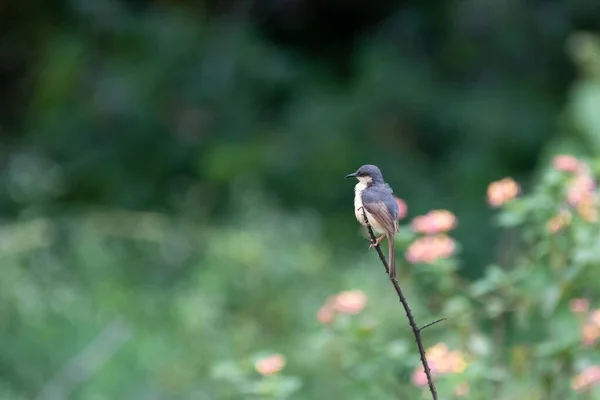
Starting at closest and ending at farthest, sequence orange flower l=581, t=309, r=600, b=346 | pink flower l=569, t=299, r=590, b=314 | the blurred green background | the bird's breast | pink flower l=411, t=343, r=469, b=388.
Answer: the bird's breast < pink flower l=411, t=343, r=469, b=388 < orange flower l=581, t=309, r=600, b=346 < pink flower l=569, t=299, r=590, b=314 < the blurred green background

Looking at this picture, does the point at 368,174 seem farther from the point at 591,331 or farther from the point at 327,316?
the point at 591,331

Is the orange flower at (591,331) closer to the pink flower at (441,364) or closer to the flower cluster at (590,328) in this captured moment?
the flower cluster at (590,328)

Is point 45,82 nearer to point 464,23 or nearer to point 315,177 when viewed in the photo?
point 315,177

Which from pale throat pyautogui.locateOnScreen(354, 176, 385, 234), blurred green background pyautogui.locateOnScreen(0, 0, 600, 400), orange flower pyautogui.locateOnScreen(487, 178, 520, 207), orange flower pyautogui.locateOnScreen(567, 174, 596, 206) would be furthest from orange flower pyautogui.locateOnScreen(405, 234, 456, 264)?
blurred green background pyautogui.locateOnScreen(0, 0, 600, 400)

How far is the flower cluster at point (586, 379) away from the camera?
163 cm

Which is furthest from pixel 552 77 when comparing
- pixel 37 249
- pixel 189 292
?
pixel 37 249

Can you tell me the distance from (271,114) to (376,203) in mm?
3667

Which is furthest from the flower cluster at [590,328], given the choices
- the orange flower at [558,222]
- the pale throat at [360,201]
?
the pale throat at [360,201]

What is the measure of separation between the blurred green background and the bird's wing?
7.95ft

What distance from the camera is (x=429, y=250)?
175cm

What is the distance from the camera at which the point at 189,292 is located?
3539 millimetres

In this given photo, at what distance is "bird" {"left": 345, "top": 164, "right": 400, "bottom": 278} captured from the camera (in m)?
1.38

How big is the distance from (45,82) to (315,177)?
4.94ft

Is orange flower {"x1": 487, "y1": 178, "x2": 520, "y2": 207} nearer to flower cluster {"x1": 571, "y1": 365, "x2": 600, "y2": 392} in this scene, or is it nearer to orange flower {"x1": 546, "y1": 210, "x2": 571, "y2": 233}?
orange flower {"x1": 546, "y1": 210, "x2": 571, "y2": 233}
